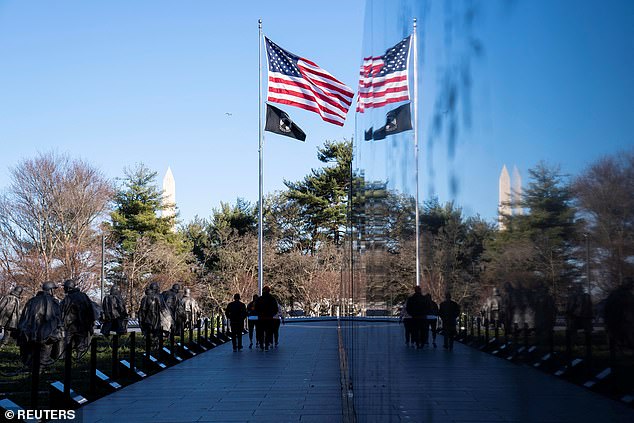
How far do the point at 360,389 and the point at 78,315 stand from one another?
13.0 m

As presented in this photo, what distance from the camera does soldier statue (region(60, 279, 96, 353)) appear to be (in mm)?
16359

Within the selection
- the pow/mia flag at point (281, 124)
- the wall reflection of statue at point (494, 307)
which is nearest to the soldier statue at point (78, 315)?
the pow/mia flag at point (281, 124)

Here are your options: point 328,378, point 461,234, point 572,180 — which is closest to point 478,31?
point 461,234

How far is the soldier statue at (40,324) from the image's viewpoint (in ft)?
45.4

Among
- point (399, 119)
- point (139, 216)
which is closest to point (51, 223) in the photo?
point (139, 216)

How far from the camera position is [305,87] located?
2033cm

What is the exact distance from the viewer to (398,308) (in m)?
2.64

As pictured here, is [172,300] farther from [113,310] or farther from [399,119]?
[399,119]

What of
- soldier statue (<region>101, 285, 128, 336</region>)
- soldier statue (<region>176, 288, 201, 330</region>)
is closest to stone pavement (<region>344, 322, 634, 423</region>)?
soldier statue (<region>101, 285, 128, 336</region>)

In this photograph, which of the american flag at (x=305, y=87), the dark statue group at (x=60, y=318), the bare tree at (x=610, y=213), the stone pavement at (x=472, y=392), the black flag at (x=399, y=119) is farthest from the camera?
the american flag at (x=305, y=87)

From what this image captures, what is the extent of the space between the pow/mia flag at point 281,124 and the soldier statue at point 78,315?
9.72 m

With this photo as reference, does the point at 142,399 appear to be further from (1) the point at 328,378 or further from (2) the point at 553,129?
(2) the point at 553,129

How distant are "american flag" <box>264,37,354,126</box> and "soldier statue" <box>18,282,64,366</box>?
7.36 metres

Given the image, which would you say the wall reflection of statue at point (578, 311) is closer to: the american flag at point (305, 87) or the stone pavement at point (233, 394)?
the stone pavement at point (233, 394)
